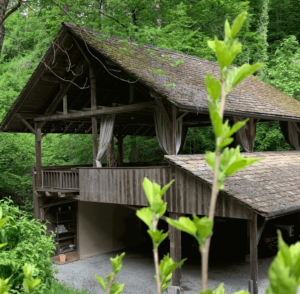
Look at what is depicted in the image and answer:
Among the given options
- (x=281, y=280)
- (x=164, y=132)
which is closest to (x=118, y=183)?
(x=164, y=132)

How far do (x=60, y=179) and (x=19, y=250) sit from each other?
660 cm

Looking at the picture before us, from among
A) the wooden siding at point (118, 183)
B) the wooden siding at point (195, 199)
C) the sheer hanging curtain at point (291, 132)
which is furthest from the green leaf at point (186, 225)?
the sheer hanging curtain at point (291, 132)

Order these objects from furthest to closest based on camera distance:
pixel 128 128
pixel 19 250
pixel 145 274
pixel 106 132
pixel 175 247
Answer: pixel 128 128 → pixel 106 132 → pixel 145 274 → pixel 175 247 → pixel 19 250

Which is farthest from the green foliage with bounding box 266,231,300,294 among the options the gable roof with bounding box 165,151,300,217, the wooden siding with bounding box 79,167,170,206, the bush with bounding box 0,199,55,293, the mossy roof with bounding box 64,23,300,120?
the wooden siding with bounding box 79,167,170,206

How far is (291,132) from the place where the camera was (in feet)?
45.8

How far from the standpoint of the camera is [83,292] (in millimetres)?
7988

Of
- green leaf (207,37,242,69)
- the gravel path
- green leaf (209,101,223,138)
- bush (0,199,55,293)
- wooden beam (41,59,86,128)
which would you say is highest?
wooden beam (41,59,86,128)

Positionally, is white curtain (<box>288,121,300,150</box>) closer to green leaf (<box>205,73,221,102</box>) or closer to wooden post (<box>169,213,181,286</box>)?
wooden post (<box>169,213,181,286</box>)

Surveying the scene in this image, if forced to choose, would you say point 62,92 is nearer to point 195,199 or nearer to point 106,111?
point 106,111

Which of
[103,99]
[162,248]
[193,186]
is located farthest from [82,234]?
[193,186]

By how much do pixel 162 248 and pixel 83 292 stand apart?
18.0ft

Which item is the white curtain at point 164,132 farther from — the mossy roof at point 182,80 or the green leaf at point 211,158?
the green leaf at point 211,158

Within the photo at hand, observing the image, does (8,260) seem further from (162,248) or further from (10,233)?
(162,248)

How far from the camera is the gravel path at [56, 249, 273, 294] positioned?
9.23 m
